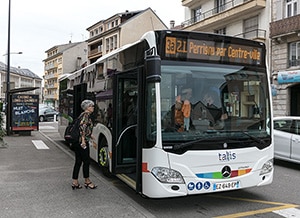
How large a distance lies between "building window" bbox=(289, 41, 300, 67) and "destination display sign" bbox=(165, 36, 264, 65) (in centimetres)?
1721

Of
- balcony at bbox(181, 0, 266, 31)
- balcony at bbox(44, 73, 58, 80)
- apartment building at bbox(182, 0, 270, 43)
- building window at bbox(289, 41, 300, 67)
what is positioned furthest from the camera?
balcony at bbox(44, 73, 58, 80)

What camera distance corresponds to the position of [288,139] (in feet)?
29.9

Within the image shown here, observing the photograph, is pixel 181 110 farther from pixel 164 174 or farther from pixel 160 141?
pixel 164 174

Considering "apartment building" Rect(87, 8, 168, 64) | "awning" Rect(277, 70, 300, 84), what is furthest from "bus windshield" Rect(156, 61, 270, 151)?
"apartment building" Rect(87, 8, 168, 64)

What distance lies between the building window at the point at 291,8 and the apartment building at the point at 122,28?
2776 cm

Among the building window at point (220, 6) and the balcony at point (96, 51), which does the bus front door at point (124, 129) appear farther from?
the balcony at point (96, 51)

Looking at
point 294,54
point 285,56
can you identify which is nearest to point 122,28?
point 285,56

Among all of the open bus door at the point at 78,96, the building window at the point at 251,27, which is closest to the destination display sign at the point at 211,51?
the open bus door at the point at 78,96

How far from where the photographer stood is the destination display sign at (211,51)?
513 cm

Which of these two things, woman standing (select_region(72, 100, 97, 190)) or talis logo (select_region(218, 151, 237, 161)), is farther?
woman standing (select_region(72, 100, 97, 190))

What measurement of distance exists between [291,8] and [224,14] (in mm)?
5672

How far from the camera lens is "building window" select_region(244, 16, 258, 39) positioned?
949 inches

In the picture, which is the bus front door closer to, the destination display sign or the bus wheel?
the bus wheel

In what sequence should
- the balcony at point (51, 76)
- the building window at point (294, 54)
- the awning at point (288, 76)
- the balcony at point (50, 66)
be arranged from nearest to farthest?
1. the awning at point (288, 76)
2. the building window at point (294, 54)
3. the balcony at point (50, 66)
4. the balcony at point (51, 76)
